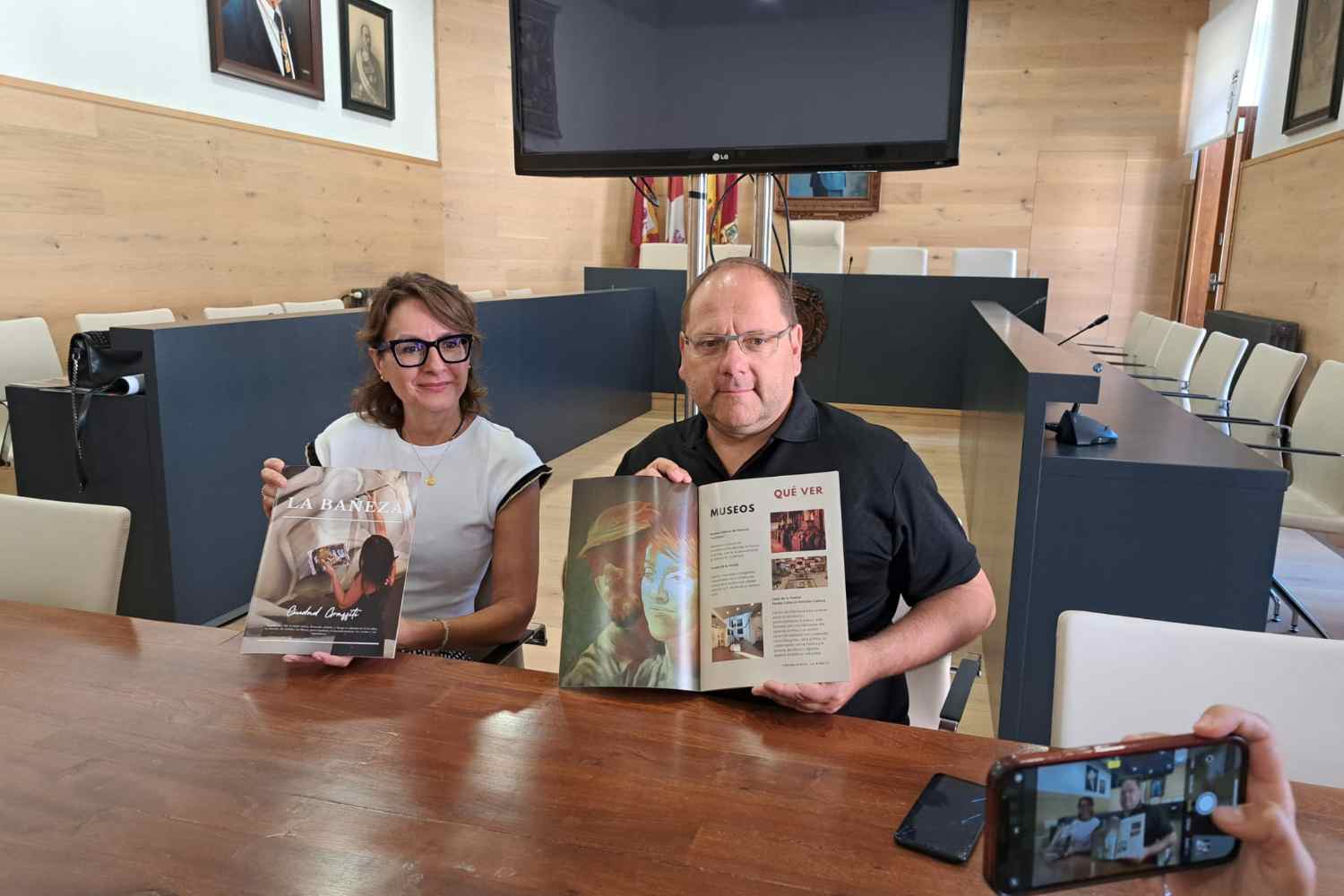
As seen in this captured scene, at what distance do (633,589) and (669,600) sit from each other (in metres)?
0.05

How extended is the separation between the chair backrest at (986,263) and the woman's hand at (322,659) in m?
6.80

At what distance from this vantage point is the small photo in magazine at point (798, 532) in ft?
3.56

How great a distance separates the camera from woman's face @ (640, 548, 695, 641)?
1117 mm

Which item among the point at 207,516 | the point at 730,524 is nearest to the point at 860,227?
the point at 207,516

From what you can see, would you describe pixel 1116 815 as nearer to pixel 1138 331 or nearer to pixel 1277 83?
pixel 1138 331

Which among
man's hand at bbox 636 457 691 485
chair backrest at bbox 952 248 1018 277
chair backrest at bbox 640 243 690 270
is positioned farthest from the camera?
chair backrest at bbox 640 243 690 270

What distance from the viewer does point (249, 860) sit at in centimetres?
81

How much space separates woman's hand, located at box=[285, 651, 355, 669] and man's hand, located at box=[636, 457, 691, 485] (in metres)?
0.47

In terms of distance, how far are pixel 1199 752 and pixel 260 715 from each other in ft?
3.24

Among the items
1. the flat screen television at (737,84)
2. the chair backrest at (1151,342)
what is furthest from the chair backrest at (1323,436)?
the flat screen television at (737,84)

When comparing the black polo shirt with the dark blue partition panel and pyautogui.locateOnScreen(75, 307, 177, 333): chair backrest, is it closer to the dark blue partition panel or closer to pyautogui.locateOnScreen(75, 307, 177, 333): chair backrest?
pyautogui.locateOnScreen(75, 307, 177, 333): chair backrest

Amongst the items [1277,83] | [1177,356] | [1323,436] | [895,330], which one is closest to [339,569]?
[1323,436]

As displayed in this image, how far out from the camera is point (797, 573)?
1.08m

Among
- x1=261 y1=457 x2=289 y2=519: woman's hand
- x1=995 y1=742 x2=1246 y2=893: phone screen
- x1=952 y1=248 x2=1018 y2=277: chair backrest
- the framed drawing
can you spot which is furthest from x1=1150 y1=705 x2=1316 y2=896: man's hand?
the framed drawing
